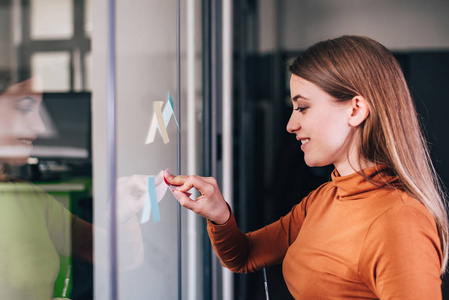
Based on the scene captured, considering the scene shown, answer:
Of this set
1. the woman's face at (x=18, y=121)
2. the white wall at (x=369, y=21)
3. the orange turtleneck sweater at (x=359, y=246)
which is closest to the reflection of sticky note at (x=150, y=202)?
the orange turtleneck sweater at (x=359, y=246)

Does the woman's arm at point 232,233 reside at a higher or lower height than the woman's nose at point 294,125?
lower

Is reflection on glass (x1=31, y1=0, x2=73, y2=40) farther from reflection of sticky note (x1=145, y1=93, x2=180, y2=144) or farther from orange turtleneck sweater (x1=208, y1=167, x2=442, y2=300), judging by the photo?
orange turtleneck sweater (x1=208, y1=167, x2=442, y2=300)

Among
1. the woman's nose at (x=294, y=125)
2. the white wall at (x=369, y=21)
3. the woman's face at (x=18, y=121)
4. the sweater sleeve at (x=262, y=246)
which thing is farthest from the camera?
the white wall at (x=369, y=21)

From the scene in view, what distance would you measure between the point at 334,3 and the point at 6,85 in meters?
2.10

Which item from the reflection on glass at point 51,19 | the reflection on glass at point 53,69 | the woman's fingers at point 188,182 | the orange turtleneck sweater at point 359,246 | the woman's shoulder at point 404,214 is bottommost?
the orange turtleneck sweater at point 359,246

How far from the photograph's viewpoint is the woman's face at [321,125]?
0.85 meters

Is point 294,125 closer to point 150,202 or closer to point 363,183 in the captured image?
point 363,183

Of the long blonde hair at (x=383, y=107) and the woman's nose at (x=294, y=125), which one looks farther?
the woman's nose at (x=294, y=125)

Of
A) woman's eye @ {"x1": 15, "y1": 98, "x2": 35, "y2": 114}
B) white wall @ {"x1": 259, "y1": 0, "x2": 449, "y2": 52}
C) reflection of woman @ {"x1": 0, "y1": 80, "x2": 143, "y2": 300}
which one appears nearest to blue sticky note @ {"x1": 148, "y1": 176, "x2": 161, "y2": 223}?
reflection of woman @ {"x1": 0, "y1": 80, "x2": 143, "y2": 300}

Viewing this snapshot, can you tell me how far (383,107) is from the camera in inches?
31.6

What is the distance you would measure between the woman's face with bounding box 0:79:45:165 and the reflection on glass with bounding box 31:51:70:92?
0.02m

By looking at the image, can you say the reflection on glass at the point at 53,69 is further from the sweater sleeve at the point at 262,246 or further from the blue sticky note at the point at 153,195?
the sweater sleeve at the point at 262,246

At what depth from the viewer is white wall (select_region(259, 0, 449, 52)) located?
6.85 feet

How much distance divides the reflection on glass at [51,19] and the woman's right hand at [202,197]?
0.39m
